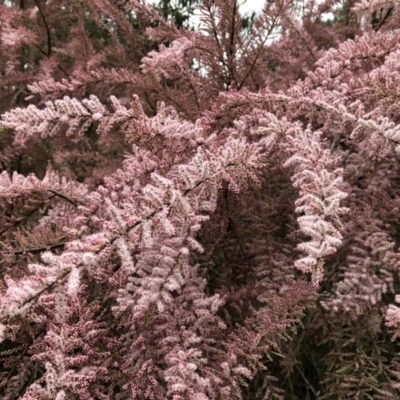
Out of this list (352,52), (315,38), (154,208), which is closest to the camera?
(154,208)

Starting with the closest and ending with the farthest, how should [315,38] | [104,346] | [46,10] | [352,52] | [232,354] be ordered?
[232,354]
[104,346]
[352,52]
[315,38]
[46,10]

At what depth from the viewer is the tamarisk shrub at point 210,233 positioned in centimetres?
84

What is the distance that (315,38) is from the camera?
2104mm

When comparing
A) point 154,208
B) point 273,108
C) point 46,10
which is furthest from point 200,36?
point 46,10

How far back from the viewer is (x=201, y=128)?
3.65 ft

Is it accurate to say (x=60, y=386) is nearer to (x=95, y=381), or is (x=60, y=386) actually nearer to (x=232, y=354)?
(x=95, y=381)

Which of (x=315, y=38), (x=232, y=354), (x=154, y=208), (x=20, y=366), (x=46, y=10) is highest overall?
(x=46, y=10)

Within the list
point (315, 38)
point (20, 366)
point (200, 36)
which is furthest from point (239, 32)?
point (20, 366)

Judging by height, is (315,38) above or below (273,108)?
above

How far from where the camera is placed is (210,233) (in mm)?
1316

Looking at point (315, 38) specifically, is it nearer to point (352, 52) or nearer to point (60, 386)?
point (352, 52)

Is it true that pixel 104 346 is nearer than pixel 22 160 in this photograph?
Yes

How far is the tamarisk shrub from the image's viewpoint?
2.74 feet

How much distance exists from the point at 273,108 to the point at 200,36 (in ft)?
1.24
